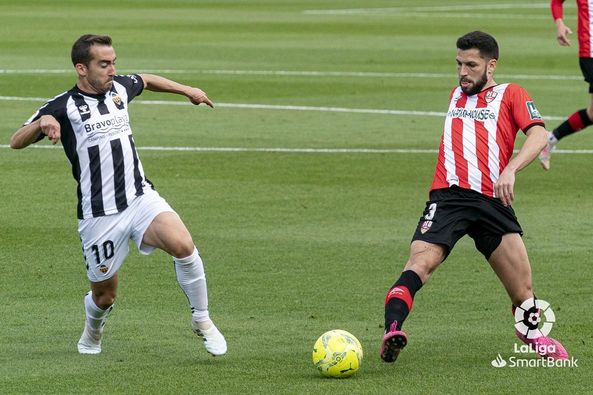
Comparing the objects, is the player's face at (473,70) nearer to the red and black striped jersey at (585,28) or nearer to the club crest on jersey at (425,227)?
the club crest on jersey at (425,227)

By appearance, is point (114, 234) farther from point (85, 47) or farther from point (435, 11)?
point (435, 11)

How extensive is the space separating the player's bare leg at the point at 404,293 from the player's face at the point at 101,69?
222 centimetres

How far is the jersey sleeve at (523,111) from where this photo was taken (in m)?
8.91

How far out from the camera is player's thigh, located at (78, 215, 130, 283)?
9.03 m

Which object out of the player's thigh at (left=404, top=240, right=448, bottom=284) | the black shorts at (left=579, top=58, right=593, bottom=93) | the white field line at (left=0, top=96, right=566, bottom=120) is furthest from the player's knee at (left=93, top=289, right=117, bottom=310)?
the white field line at (left=0, top=96, right=566, bottom=120)

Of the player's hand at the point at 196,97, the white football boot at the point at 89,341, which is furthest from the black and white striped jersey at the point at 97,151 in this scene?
the white football boot at the point at 89,341

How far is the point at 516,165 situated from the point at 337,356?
1564 millimetres

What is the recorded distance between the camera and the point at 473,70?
9.09 metres

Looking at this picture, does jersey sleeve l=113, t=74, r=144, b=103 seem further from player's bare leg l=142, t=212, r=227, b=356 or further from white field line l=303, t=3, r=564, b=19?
white field line l=303, t=3, r=564, b=19

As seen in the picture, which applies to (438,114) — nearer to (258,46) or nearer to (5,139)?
(5,139)

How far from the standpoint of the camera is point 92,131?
909cm

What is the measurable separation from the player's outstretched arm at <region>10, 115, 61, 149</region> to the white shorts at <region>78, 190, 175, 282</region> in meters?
0.64

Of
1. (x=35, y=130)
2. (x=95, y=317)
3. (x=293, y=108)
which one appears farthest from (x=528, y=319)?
(x=293, y=108)

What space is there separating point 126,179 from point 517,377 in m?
2.76
